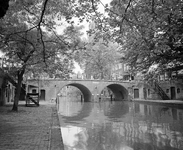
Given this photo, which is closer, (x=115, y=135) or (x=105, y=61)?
(x=115, y=135)

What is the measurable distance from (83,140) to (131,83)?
3216 cm

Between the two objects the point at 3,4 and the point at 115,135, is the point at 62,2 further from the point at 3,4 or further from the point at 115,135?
the point at 115,135

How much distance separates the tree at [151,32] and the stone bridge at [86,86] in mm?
16694

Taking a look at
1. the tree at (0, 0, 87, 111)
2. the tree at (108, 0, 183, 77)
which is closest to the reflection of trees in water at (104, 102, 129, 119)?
the tree at (108, 0, 183, 77)

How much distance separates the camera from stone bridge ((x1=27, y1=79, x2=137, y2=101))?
29.8 metres

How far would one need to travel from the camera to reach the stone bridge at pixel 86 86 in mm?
29788

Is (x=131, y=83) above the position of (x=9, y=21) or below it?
below

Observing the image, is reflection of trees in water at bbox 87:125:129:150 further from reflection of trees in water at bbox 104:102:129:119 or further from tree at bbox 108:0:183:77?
reflection of trees in water at bbox 104:102:129:119

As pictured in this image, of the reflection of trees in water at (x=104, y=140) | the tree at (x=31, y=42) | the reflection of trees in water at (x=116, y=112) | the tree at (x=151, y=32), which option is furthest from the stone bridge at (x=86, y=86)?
the reflection of trees in water at (x=104, y=140)

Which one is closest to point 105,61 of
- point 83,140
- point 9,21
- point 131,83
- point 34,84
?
point 131,83

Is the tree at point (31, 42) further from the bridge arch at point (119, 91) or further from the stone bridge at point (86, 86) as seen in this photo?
the bridge arch at point (119, 91)

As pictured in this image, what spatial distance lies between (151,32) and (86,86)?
80.7 feet

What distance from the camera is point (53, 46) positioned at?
11758mm

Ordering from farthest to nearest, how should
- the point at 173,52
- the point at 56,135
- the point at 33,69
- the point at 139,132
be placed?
the point at 33,69
the point at 173,52
the point at 139,132
the point at 56,135
